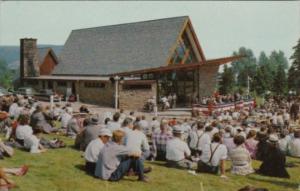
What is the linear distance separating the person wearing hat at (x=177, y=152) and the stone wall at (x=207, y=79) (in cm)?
2866

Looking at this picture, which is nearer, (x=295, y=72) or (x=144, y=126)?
(x=144, y=126)

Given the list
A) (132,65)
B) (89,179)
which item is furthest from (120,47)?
(89,179)

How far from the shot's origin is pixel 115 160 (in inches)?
401

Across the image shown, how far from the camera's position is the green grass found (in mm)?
9578

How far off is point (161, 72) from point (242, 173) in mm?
25546

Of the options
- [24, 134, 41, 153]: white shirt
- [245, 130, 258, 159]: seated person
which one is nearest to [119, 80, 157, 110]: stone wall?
[245, 130, 258, 159]: seated person

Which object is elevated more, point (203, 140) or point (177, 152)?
point (203, 140)

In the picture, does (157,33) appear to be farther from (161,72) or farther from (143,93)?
(143,93)

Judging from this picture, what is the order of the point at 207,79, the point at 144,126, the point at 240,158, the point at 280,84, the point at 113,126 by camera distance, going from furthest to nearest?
1. the point at 280,84
2. the point at 207,79
3. the point at 144,126
4. the point at 113,126
5. the point at 240,158

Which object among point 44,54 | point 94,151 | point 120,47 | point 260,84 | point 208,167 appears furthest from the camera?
point 260,84

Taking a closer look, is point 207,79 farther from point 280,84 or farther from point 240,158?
point 240,158

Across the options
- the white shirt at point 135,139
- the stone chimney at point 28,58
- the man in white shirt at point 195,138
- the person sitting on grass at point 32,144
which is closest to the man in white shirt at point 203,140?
the man in white shirt at point 195,138

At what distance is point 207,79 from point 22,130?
30.7 metres

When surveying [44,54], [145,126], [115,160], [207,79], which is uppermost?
[44,54]
